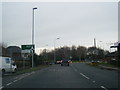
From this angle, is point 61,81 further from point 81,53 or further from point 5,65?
point 81,53

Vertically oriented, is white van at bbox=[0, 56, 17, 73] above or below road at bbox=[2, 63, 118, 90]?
above

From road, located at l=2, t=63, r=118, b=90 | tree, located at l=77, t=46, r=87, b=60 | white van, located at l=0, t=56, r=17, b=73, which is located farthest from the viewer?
tree, located at l=77, t=46, r=87, b=60

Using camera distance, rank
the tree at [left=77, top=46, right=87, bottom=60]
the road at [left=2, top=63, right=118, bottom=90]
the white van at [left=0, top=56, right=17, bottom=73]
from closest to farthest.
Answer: the road at [left=2, top=63, right=118, bottom=90] < the white van at [left=0, top=56, right=17, bottom=73] < the tree at [left=77, top=46, right=87, bottom=60]

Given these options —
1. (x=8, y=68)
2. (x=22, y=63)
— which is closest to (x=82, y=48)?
(x=22, y=63)

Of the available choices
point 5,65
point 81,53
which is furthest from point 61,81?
point 81,53

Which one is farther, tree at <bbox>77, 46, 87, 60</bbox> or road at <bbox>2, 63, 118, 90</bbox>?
tree at <bbox>77, 46, 87, 60</bbox>

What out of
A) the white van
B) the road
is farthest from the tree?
the road

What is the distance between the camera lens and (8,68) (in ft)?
103

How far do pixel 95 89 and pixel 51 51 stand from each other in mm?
134821

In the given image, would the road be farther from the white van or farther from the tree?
the tree

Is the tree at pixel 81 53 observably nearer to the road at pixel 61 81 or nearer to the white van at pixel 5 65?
the white van at pixel 5 65

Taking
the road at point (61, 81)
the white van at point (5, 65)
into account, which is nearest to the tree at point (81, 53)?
the white van at point (5, 65)

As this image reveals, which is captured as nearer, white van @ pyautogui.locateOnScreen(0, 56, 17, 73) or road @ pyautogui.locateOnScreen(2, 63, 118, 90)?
road @ pyautogui.locateOnScreen(2, 63, 118, 90)

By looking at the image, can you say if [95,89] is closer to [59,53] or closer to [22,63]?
[22,63]
